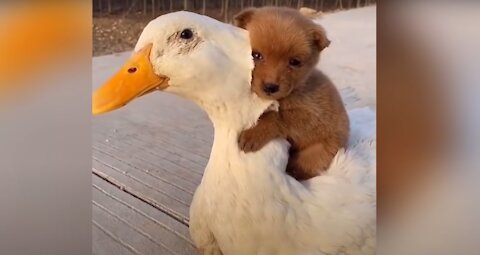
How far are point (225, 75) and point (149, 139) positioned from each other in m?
0.16

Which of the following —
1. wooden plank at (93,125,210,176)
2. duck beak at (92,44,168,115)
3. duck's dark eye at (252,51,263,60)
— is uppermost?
duck's dark eye at (252,51,263,60)

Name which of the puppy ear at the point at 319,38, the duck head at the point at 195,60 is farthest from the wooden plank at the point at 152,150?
the puppy ear at the point at 319,38

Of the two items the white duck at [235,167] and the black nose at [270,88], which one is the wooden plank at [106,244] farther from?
the black nose at [270,88]

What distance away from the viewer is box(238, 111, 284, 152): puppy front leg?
0.72 m

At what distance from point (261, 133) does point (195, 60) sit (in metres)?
0.11

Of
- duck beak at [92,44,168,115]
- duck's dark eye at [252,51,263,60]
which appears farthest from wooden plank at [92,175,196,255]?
duck's dark eye at [252,51,263,60]

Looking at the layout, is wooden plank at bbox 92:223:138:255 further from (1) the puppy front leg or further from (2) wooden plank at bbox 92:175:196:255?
(1) the puppy front leg

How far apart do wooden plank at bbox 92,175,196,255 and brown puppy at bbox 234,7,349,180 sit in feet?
0.54

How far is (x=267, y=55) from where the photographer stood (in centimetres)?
71

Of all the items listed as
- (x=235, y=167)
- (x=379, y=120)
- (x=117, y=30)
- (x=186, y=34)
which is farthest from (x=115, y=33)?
(x=379, y=120)

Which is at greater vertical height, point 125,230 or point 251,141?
point 251,141

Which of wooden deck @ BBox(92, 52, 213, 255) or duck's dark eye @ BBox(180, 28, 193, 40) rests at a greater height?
duck's dark eye @ BBox(180, 28, 193, 40)

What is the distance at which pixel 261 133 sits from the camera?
28.5 inches

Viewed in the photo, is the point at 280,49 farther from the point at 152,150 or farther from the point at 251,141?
the point at 152,150
